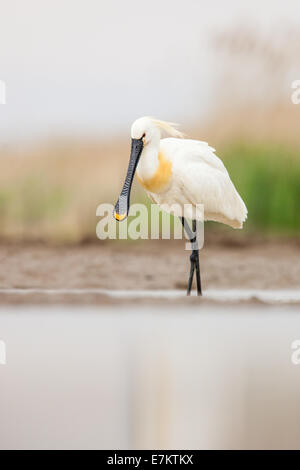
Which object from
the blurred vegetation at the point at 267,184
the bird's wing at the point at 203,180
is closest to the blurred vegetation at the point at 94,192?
the blurred vegetation at the point at 267,184

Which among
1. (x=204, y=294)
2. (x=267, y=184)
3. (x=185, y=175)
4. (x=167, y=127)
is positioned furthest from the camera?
A: (x=267, y=184)

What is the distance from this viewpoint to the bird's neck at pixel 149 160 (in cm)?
594

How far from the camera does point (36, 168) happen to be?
9.85m

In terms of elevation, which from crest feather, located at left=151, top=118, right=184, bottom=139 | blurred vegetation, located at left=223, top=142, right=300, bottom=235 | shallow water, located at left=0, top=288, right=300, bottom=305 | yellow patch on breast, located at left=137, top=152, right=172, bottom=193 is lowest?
shallow water, located at left=0, top=288, right=300, bottom=305

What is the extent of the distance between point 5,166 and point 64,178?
1.99 ft

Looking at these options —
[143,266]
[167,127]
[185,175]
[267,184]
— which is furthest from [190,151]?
[267,184]

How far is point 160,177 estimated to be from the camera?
600 centimetres

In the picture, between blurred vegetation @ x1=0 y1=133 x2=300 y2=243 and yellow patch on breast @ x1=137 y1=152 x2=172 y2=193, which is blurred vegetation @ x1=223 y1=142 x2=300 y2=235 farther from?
yellow patch on breast @ x1=137 y1=152 x2=172 y2=193

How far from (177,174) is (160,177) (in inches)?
4.4

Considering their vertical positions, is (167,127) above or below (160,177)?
above

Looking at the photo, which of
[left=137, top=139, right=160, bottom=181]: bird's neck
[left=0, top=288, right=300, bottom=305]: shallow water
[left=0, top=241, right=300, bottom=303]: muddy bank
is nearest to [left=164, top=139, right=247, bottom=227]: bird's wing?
[left=137, top=139, right=160, bottom=181]: bird's neck

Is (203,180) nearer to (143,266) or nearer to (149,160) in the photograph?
(149,160)

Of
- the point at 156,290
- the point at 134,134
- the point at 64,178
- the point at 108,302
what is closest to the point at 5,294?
the point at 108,302

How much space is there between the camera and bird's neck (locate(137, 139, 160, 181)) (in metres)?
5.94
